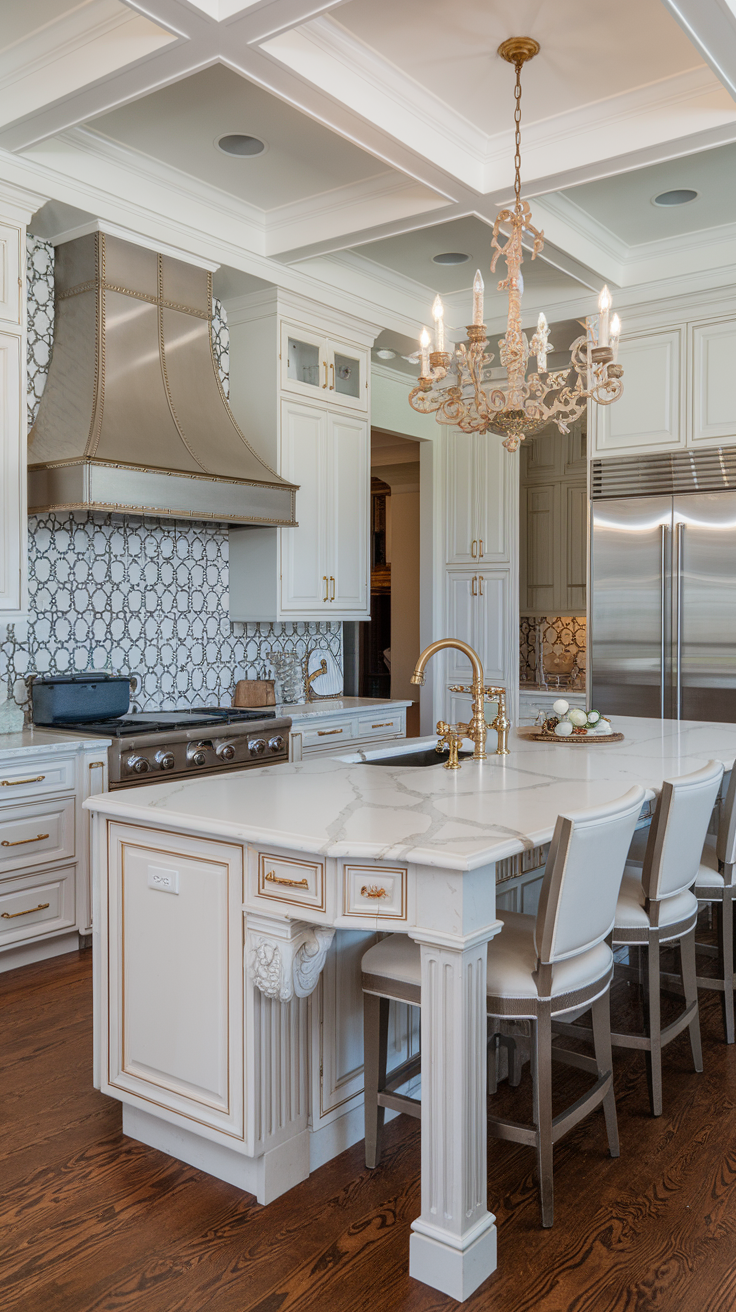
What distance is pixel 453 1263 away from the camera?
1842 millimetres

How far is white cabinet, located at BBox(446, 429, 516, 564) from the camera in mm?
6305

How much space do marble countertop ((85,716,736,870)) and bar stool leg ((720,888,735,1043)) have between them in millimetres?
480

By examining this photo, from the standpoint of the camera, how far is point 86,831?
3809 millimetres

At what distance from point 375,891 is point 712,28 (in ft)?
8.80

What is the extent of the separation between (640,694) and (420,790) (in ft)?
9.99

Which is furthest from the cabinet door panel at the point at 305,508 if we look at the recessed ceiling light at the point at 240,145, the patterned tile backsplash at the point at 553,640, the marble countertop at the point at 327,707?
the patterned tile backsplash at the point at 553,640

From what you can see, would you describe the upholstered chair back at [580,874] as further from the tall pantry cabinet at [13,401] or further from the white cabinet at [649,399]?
the white cabinet at [649,399]

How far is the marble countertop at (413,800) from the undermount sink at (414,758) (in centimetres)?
3

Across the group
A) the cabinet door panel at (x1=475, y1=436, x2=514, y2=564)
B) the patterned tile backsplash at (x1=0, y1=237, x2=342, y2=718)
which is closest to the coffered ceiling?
the patterned tile backsplash at (x1=0, y1=237, x2=342, y2=718)

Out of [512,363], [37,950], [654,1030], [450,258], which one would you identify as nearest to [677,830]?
[654,1030]

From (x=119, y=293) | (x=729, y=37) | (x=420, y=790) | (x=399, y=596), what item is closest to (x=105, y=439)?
(x=119, y=293)

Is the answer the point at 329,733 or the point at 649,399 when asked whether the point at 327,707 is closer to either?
the point at 329,733

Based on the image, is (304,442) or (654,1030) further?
(304,442)

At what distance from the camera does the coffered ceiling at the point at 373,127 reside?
9.98ft
